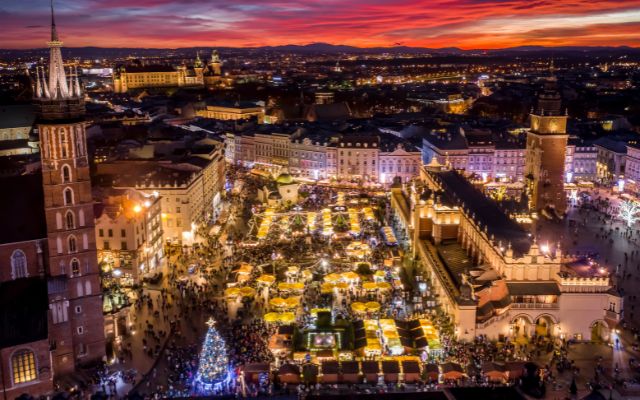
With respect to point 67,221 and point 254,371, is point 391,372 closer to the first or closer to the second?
point 254,371

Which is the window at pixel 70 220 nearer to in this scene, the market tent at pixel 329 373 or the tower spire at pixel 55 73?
the tower spire at pixel 55 73

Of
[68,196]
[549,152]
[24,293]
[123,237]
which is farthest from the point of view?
[549,152]

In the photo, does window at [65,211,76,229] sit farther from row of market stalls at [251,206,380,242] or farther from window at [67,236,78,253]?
row of market stalls at [251,206,380,242]

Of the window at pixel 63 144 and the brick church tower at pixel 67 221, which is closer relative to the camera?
the brick church tower at pixel 67 221

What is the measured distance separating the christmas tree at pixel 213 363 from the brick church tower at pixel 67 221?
8858 mm

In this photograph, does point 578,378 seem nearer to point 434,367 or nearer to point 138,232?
point 434,367

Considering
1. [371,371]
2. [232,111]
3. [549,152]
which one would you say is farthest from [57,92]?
[232,111]

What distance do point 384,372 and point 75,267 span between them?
2144cm

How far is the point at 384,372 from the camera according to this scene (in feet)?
129

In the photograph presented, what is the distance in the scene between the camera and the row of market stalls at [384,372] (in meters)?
39.0

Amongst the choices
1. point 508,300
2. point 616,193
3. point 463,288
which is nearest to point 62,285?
point 463,288

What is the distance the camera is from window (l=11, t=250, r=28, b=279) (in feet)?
139

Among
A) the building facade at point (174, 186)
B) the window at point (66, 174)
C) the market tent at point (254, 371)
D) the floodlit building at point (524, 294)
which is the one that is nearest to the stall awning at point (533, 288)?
the floodlit building at point (524, 294)

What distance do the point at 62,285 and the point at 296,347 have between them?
15.8 m
